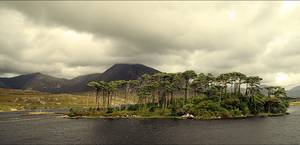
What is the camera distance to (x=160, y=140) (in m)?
93.4

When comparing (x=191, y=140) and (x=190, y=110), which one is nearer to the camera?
(x=191, y=140)

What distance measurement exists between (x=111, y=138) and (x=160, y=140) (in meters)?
20.9

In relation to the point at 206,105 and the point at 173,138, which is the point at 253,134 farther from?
the point at 206,105

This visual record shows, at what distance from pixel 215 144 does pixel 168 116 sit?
10318cm

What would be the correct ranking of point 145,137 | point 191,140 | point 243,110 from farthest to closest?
point 243,110
point 145,137
point 191,140

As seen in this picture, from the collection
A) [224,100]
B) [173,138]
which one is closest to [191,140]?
[173,138]

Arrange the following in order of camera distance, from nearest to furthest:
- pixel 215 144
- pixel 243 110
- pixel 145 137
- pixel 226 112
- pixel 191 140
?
pixel 215 144 < pixel 191 140 < pixel 145 137 < pixel 226 112 < pixel 243 110

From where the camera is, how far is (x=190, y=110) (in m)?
183

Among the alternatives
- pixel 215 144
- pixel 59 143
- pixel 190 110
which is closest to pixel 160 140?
pixel 215 144

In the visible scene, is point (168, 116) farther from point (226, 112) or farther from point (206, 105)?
point (226, 112)

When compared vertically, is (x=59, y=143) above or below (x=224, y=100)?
below

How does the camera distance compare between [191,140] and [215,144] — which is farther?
[191,140]

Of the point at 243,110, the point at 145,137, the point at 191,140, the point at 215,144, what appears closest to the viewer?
the point at 215,144

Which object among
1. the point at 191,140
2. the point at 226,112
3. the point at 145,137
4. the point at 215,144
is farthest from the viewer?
the point at 226,112
